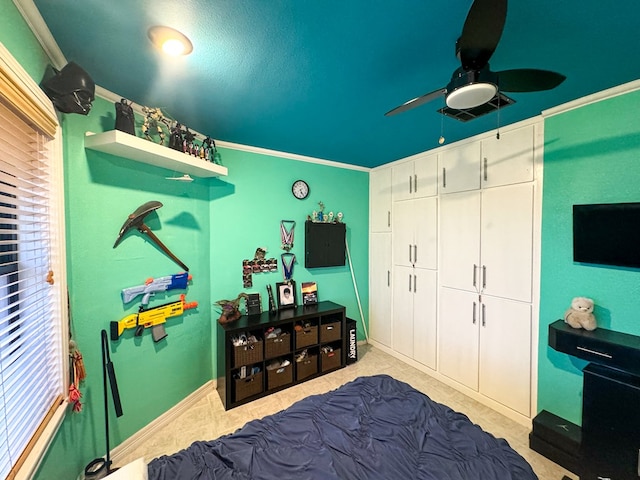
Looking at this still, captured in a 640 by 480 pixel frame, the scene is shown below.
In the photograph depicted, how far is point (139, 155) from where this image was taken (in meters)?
1.75

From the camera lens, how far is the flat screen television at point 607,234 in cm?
160

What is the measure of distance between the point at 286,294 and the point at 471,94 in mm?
2522

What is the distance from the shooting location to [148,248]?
77.7 inches

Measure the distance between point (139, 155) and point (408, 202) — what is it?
9.05ft

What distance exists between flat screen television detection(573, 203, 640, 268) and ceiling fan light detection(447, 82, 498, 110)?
141 cm

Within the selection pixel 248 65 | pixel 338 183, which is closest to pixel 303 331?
pixel 338 183

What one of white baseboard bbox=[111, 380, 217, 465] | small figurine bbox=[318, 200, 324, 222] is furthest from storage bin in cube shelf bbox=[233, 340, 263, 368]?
small figurine bbox=[318, 200, 324, 222]

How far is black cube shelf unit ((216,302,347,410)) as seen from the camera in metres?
2.36

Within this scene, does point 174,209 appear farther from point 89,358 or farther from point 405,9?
point 405,9

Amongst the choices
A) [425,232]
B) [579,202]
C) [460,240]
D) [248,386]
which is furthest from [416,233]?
[248,386]

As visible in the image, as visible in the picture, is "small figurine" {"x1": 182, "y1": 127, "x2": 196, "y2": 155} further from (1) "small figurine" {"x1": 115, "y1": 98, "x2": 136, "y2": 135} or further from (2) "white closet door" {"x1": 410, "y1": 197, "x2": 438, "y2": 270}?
(2) "white closet door" {"x1": 410, "y1": 197, "x2": 438, "y2": 270}

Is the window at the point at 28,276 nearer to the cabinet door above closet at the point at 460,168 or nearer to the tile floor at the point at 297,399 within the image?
the tile floor at the point at 297,399

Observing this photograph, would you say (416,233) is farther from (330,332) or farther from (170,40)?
(170,40)

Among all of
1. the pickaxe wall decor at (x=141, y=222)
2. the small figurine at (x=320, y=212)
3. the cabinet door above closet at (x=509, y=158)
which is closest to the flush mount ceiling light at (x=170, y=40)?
the pickaxe wall decor at (x=141, y=222)
